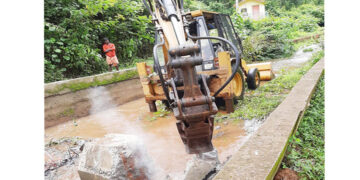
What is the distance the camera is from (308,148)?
7.28 feet

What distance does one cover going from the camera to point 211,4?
2405 cm

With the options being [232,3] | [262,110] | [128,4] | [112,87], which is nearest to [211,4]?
[232,3]

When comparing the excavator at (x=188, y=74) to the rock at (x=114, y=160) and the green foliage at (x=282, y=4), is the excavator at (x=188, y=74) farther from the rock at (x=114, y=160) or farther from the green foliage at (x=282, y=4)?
the green foliage at (x=282, y=4)

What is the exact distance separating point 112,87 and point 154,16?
404 cm

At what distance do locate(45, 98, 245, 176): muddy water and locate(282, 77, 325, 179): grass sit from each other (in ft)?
2.50

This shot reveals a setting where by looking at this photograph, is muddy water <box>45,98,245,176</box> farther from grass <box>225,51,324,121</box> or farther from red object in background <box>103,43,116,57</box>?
red object in background <box>103,43,116,57</box>

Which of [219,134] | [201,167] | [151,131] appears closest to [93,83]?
[151,131]

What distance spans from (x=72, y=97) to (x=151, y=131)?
2.64m

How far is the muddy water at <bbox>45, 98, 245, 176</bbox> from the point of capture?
2.71 m

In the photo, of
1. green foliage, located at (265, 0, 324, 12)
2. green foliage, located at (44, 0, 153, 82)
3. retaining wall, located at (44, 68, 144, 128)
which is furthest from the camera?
green foliage, located at (265, 0, 324, 12)

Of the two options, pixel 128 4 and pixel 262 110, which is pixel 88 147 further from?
pixel 128 4

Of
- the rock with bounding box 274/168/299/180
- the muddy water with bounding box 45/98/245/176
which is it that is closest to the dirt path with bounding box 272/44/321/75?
the muddy water with bounding box 45/98/245/176

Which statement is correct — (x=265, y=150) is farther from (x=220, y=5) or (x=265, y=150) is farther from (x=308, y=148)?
(x=220, y=5)

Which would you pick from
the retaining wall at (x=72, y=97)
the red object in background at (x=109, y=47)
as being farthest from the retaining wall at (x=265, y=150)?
the red object in background at (x=109, y=47)
